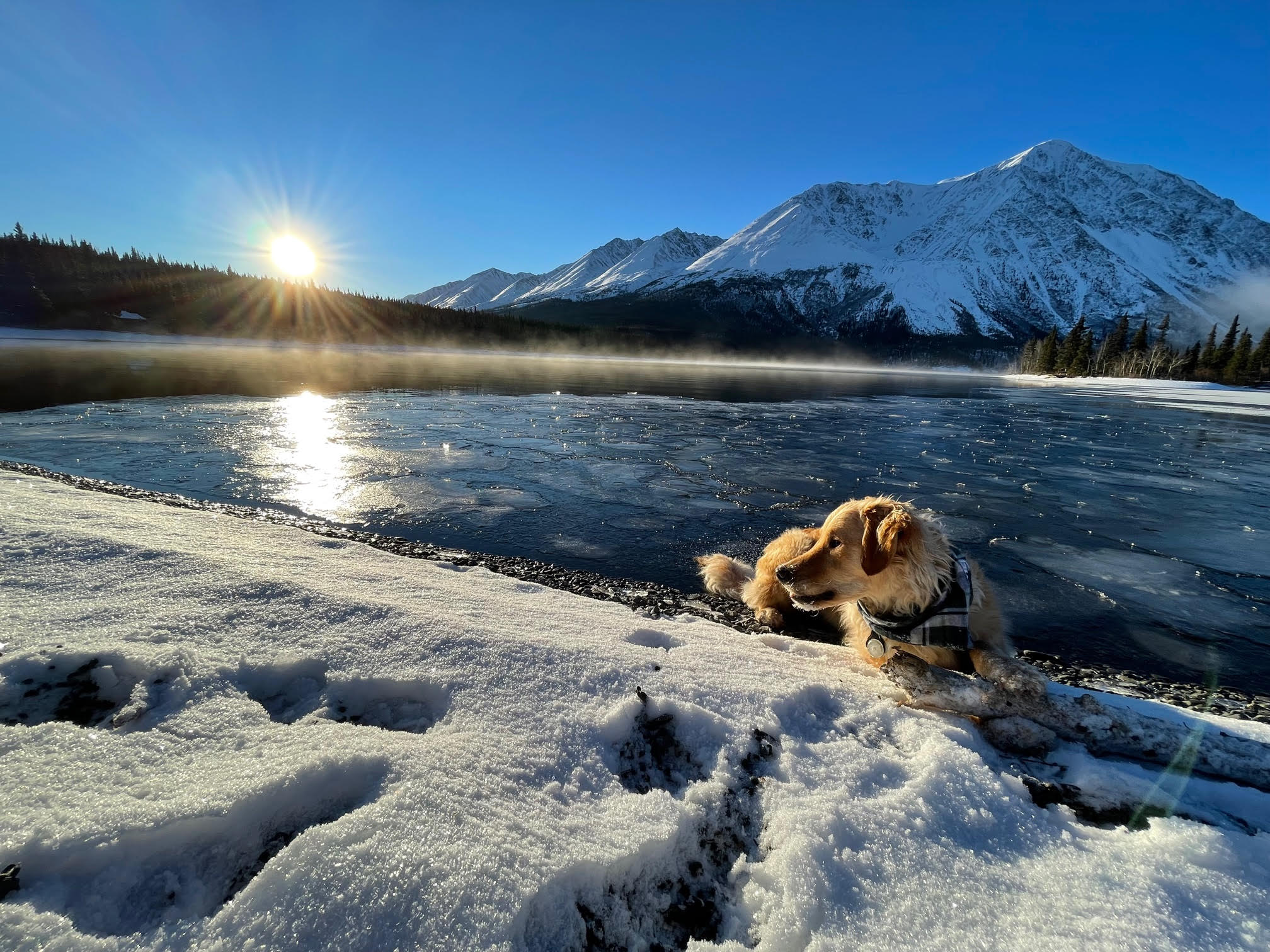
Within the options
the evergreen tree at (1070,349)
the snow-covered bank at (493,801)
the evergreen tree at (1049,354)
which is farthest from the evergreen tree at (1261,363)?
the snow-covered bank at (493,801)

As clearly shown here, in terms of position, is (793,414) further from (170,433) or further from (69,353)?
(69,353)

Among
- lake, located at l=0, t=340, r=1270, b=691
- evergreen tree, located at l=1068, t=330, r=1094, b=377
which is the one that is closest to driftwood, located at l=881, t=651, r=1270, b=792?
lake, located at l=0, t=340, r=1270, b=691

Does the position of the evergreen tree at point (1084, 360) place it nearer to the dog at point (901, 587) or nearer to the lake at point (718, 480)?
the lake at point (718, 480)

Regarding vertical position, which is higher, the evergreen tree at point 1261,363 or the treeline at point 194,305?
the treeline at point 194,305

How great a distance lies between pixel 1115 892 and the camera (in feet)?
5.41

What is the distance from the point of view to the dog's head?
307cm

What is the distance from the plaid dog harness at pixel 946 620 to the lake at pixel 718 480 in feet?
5.43

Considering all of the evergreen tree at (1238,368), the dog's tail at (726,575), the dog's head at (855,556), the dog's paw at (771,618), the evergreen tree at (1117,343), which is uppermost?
the evergreen tree at (1117,343)

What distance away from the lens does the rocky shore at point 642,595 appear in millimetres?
3293

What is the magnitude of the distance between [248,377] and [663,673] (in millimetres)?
26517

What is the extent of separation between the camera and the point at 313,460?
814 cm

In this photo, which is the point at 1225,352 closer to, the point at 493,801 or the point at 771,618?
the point at 771,618

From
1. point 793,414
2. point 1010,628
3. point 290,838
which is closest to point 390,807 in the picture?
point 290,838

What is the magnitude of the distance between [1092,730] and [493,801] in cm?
282
